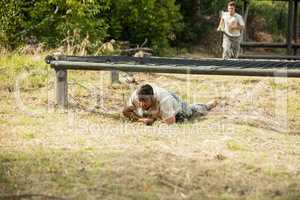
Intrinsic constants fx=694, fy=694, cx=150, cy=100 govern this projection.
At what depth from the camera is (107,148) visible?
7.50 m

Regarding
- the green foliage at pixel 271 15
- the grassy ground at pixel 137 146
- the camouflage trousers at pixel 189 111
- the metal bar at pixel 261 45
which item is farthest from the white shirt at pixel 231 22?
the green foliage at pixel 271 15

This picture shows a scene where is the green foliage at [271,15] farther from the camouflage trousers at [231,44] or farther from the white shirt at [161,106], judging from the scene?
the white shirt at [161,106]

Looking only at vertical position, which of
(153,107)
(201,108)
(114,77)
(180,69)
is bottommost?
(201,108)

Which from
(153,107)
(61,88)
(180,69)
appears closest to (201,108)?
(180,69)

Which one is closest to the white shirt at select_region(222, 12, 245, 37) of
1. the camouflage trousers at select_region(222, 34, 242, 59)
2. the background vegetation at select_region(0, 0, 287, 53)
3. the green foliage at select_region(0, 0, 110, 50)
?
the camouflage trousers at select_region(222, 34, 242, 59)

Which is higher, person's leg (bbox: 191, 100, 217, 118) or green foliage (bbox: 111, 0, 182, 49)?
green foliage (bbox: 111, 0, 182, 49)

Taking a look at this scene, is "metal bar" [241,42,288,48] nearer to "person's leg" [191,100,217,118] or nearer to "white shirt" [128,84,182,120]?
"person's leg" [191,100,217,118]

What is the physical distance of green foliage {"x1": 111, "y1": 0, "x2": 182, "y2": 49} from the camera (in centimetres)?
1897

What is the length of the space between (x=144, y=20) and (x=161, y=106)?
1049 centimetres

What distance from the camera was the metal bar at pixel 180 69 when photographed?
892 cm

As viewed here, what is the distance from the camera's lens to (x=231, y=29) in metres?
14.8

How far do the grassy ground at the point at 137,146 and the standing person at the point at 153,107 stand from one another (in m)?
0.14

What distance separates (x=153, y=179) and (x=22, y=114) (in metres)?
3.63

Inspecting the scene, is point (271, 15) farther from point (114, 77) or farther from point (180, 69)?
point (180, 69)
